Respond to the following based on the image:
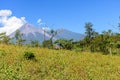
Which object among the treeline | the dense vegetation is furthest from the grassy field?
the treeline

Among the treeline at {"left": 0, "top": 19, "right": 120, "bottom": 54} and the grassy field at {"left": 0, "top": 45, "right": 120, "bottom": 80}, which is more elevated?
the treeline at {"left": 0, "top": 19, "right": 120, "bottom": 54}

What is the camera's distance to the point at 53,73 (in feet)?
56.4

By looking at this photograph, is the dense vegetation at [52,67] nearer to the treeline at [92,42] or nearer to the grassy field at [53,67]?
the grassy field at [53,67]

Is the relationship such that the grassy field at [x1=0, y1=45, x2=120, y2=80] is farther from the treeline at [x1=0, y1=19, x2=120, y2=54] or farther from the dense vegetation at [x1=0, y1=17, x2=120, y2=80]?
the treeline at [x1=0, y1=19, x2=120, y2=54]

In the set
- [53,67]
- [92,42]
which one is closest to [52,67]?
[53,67]

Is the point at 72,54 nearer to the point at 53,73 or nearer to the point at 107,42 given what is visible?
the point at 53,73

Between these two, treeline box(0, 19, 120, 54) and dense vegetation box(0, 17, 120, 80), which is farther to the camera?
treeline box(0, 19, 120, 54)

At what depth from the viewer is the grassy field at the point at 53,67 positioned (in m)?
16.2

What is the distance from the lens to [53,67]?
→ 61.2 ft

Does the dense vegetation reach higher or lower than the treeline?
lower

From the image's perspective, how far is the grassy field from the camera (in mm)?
16166

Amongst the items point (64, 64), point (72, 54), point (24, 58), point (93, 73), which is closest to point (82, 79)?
point (93, 73)

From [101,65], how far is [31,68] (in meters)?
6.34

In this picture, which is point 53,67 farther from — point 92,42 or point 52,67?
point 92,42
